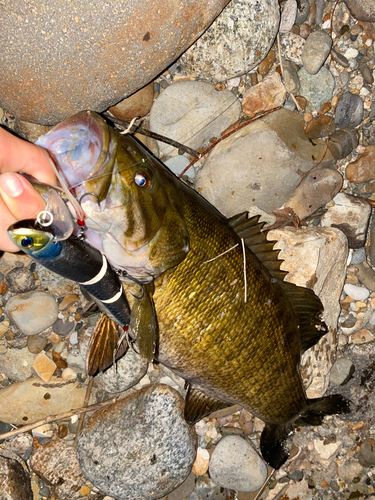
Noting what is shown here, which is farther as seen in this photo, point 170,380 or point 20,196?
point 170,380

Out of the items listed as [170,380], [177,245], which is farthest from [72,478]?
[177,245]

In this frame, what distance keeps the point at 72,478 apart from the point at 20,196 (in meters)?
3.01

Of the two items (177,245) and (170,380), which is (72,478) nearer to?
(170,380)

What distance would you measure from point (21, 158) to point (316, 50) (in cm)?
297

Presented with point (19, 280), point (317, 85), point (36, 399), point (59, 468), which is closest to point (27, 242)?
point (19, 280)

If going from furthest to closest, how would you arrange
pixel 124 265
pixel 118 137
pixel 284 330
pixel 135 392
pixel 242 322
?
1. pixel 135 392
2. pixel 284 330
3. pixel 242 322
4. pixel 124 265
5. pixel 118 137

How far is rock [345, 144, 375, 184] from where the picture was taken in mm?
3826

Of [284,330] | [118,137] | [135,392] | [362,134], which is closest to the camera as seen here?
[118,137]

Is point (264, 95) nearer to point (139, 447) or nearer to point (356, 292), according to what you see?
point (356, 292)

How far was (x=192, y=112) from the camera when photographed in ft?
11.9

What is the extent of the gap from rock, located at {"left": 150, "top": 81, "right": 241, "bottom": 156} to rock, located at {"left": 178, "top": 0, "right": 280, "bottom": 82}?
0.57 ft

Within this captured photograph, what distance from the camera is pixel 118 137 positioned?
2.08 metres

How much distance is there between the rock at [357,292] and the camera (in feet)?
12.9

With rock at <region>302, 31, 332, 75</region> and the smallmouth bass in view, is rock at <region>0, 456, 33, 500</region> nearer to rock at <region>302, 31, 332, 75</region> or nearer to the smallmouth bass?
the smallmouth bass
